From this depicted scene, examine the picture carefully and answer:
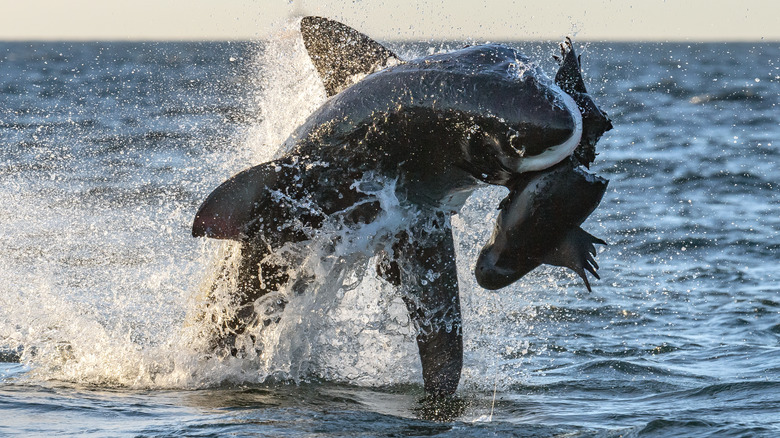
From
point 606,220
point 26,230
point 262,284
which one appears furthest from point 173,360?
point 606,220

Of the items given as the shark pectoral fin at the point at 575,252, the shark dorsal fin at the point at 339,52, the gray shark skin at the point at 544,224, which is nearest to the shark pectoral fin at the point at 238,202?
the shark dorsal fin at the point at 339,52

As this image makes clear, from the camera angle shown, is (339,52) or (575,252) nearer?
(575,252)

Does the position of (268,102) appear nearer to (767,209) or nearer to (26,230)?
(26,230)

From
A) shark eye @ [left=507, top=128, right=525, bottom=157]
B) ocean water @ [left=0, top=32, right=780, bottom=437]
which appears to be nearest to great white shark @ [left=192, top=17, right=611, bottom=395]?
shark eye @ [left=507, top=128, right=525, bottom=157]

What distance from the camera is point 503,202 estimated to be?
516cm

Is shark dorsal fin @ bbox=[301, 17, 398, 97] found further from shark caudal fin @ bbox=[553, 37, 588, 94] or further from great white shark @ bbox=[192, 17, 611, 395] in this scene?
shark caudal fin @ bbox=[553, 37, 588, 94]

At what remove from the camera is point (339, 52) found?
6.36 m

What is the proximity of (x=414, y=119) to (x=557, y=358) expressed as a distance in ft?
8.39

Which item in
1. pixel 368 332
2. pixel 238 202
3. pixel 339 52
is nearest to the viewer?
pixel 238 202

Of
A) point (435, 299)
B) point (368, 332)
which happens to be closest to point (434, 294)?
point (435, 299)

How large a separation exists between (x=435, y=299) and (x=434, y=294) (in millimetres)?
30

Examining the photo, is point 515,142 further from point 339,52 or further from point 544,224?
point 339,52

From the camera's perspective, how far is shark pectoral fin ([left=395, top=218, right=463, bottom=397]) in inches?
223

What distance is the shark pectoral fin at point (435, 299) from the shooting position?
5.66 meters
